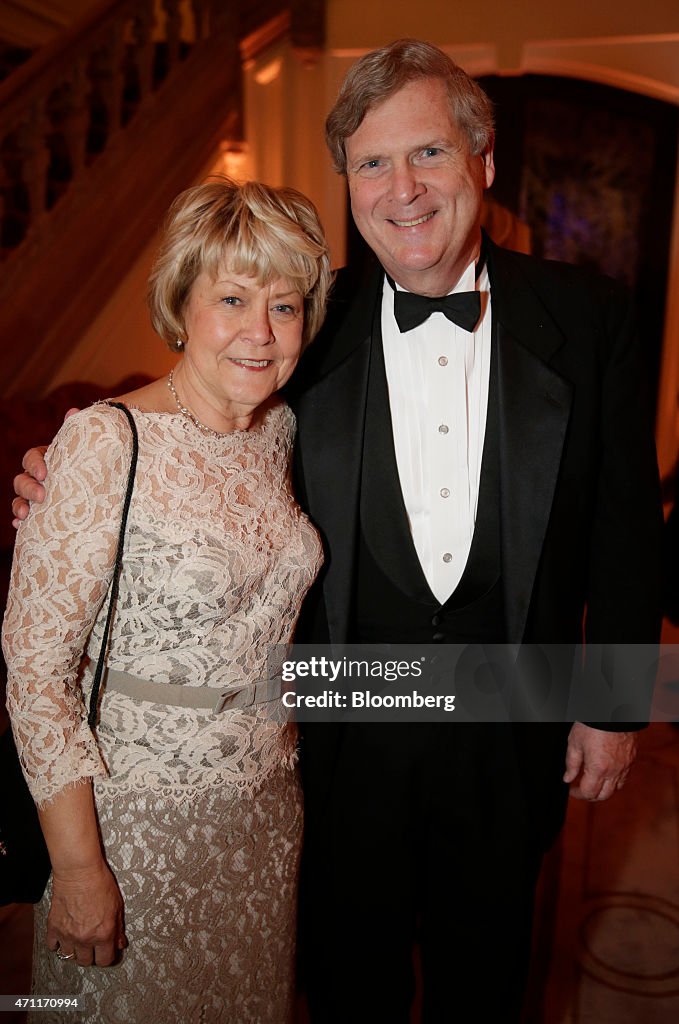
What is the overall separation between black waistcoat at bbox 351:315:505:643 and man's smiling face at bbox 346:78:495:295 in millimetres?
245

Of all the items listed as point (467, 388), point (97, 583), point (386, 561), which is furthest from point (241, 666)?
point (467, 388)

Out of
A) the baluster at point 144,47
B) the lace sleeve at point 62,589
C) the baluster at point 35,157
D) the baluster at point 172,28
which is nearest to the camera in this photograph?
the lace sleeve at point 62,589

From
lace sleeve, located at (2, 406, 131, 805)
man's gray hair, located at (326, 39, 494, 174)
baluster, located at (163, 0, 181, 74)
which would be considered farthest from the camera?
baluster, located at (163, 0, 181, 74)

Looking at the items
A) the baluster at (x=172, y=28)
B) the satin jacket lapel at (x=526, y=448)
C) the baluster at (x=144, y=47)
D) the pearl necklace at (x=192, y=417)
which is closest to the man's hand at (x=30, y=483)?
the pearl necklace at (x=192, y=417)

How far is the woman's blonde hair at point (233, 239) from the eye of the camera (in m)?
1.33

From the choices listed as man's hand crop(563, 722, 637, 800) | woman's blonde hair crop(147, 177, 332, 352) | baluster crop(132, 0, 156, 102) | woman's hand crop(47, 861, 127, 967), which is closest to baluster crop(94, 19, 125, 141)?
baluster crop(132, 0, 156, 102)

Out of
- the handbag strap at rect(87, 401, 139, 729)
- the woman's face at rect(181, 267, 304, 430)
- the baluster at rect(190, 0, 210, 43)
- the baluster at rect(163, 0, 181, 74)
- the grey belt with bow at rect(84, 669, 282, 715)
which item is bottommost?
the grey belt with bow at rect(84, 669, 282, 715)

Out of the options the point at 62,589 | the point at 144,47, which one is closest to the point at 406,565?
the point at 62,589

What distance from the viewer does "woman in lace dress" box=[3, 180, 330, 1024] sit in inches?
49.1

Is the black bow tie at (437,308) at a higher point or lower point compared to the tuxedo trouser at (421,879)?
higher

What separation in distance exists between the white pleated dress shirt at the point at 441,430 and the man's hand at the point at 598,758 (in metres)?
0.45

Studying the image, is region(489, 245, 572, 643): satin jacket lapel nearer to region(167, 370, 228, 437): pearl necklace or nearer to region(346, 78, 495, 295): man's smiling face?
region(346, 78, 495, 295): man's smiling face

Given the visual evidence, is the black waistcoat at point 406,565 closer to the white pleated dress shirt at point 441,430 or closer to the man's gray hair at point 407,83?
the white pleated dress shirt at point 441,430

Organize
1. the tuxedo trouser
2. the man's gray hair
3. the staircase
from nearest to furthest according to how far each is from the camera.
Result: the man's gray hair → the tuxedo trouser → the staircase
